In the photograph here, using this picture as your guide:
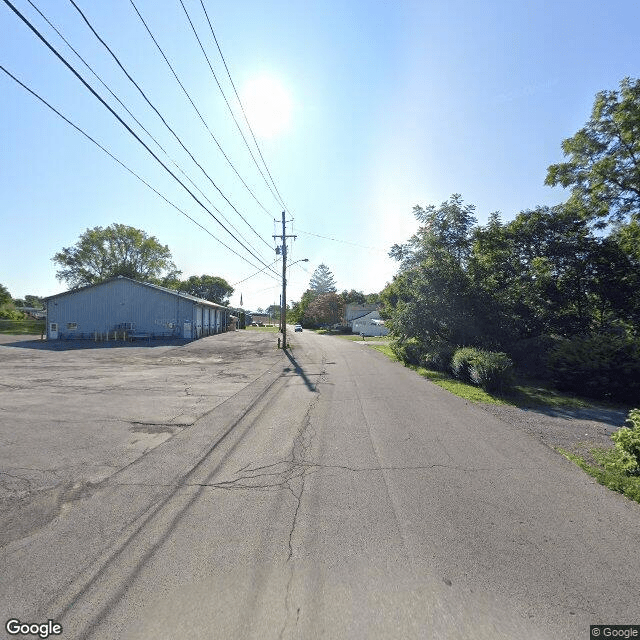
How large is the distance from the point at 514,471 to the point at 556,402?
630 cm

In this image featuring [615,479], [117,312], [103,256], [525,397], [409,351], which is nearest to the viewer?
[615,479]

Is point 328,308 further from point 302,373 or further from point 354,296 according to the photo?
point 302,373

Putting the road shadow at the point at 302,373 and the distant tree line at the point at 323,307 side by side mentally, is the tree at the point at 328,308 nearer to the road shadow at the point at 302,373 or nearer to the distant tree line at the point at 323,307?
the distant tree line at the point at 323,307

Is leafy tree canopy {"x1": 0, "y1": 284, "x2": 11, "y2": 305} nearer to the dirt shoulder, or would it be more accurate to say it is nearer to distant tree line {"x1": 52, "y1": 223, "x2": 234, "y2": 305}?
Result: distant tree line {"x1": 52, "y1": 223, "x2": 234, "y2": 305}

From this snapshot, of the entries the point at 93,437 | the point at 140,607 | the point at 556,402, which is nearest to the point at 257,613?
the point at 140,607

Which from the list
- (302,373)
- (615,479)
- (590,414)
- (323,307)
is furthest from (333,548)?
(323,307)

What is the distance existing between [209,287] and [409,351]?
8149cm

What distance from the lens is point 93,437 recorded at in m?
6.49

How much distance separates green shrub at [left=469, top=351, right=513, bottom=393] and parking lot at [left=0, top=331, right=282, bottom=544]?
7780 millimetres

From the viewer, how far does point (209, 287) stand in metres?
92.8

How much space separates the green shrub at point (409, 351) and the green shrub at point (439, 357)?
1156 millimetres

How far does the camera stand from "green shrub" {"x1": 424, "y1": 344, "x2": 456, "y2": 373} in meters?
15.2

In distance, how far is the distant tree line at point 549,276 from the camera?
16.4m

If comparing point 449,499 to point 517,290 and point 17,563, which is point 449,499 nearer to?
point 17,563
